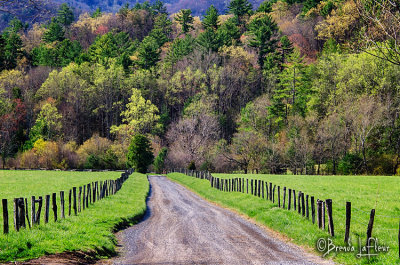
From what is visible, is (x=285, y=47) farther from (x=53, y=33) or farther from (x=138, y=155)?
(x=53, y=33)

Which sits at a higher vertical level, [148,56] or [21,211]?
[148,56]

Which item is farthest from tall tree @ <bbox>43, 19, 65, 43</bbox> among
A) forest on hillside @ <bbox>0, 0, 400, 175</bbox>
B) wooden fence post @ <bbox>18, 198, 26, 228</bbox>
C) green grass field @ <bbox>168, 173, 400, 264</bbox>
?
wooden fence post @ <bbox>18, 198, 26, 228</bbox>

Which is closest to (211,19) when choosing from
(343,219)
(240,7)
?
(240,7)

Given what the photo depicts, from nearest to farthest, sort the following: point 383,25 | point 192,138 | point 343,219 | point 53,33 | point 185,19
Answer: point 383,25 < point 343,219 < point 192,138 < point 53,33 < point 185,19

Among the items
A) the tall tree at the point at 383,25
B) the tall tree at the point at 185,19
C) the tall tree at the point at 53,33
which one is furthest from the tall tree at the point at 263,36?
the tall tree at the point at 383,25

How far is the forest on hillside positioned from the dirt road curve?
47.5 meters

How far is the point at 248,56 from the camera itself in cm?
A: 11806

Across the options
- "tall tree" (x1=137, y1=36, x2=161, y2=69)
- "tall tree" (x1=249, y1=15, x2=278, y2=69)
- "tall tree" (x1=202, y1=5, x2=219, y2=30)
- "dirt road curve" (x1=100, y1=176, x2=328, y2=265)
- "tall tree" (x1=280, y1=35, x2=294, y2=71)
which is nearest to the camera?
"dirt road curve" (x1=100, y1=176, x2=328, y2=265)

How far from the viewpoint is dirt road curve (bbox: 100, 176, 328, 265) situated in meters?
13.3

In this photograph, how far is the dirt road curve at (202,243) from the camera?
1329 cm

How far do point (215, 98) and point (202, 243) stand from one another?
94.4 metres

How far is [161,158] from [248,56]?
151ft

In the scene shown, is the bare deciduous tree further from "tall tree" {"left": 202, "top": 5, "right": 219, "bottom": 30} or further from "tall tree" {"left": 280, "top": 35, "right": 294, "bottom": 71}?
"tall tree" {"left": 202, "top": 5, "right": 219, "bottom": 30}

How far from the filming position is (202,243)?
1590 cm
